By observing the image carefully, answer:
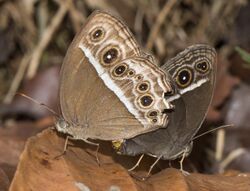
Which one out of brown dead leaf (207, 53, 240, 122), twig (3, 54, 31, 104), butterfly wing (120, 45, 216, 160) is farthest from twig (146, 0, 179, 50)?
butterfly wing (120, 45, 216, 160)

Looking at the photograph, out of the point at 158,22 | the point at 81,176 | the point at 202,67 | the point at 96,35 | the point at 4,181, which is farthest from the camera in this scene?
the point at 158,22

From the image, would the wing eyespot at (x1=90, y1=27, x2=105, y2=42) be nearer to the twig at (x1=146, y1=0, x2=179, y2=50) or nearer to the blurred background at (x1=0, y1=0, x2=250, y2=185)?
the blurred background at (x1=0, y1=0, x2=250, y2=185)

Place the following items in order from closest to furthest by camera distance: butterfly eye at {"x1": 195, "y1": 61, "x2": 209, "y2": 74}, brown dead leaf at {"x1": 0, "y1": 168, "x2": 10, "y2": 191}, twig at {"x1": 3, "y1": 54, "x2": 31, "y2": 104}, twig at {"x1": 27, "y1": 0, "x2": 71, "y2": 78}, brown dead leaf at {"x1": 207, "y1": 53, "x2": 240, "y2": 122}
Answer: brown dead leaf at {"x1": 0, "y1": 168, "x2": 10, "y2": 191}
butterfly eye at {"x1": 195, "y1": 61, "x2": 209, "y2": 74}
brown dead leaf at {"x1": 207, "y1": 53, "x2": 240, "y2": 122}
twig at {"x1": 3, "y1": 54, "x2": 31, "y2": 104}
twig at {"x1": 27, "y1": 0, "x2": 71, "y2": 78}

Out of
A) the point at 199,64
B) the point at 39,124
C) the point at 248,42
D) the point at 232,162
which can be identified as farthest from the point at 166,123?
the point at 248,42

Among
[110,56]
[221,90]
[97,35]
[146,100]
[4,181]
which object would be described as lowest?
[221,90]

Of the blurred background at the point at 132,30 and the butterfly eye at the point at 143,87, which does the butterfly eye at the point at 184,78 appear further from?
the blurred background at the point at 132,30

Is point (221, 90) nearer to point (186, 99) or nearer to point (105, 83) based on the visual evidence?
point (186, 99)

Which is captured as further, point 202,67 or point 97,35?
point 202,67

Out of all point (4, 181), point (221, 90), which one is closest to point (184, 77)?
point (4, 181)
